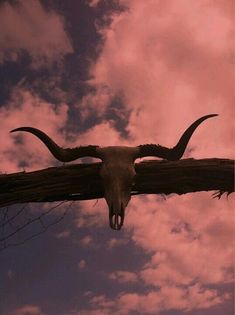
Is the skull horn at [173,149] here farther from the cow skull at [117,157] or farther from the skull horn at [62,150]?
the skull horn at [62,150]

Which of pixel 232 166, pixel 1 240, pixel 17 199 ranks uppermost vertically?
pixel 232 166

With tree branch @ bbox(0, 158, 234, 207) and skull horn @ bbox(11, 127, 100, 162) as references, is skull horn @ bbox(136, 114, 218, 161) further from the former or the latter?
skull horn @ bbox(11, 127, 100, 162)

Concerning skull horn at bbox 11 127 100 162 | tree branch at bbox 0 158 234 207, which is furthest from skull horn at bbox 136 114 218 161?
skull horn at bbox 11 127 100 162

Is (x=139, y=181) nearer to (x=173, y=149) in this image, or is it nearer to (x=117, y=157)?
(x=117, y=157)

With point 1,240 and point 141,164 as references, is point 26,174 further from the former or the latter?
point 141,164

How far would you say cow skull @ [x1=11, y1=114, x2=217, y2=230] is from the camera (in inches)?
219

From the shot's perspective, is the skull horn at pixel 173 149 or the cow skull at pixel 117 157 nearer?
the cow skull at pixel 117 157

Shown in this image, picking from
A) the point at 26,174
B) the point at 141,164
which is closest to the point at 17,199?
the point at 26,174

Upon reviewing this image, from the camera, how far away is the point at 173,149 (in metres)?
6.16

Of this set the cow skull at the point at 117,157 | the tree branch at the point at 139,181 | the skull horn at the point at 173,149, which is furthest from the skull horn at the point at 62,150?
the skull horn at the point at 173,149

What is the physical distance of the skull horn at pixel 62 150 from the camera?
6.09m

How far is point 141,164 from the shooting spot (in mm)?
5941

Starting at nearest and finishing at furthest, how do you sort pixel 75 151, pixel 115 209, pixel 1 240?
pixel 115 209, pixel 1 240, pixel 75 151

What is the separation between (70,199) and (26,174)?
0.60m
